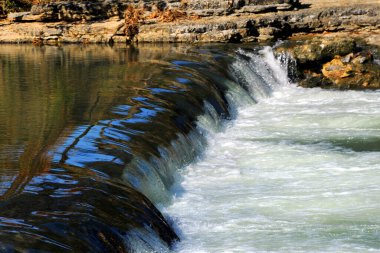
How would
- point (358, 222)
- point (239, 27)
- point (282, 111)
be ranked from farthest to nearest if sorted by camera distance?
point (239, 27) → point (282, 111) → point (358, 222)

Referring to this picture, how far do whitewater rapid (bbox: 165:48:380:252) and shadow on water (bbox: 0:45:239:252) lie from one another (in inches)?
17.2

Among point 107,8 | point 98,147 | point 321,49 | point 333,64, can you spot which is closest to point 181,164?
point 98,147

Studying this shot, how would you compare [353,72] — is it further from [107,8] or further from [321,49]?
[107,8]

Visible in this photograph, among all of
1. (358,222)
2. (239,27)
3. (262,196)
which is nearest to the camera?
(358,222)

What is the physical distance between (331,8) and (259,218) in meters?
17.0

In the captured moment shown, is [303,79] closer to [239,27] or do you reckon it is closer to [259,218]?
[239,27]

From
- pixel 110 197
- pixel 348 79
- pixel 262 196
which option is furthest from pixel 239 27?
pixel 110 197

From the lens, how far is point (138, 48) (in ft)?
79.9

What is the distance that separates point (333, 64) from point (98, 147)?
12393 mm

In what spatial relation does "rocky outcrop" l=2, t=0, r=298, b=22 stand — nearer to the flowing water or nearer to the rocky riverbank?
the rocky riverbank

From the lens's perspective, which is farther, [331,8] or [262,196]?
[331,8]

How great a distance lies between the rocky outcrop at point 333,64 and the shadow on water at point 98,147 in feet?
10.7

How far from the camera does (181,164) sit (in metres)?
10.2

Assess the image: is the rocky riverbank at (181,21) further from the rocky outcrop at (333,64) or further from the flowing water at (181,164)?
the flowing water at (181,164)
